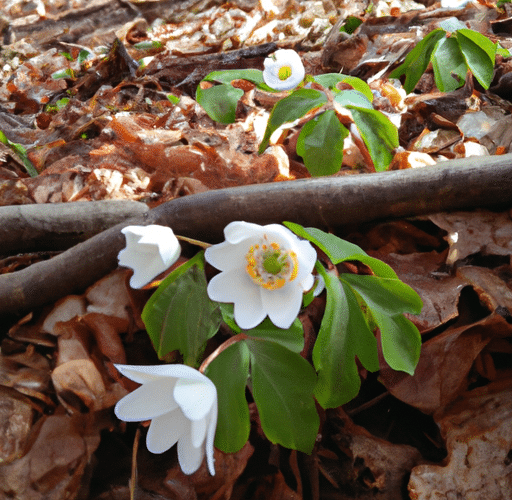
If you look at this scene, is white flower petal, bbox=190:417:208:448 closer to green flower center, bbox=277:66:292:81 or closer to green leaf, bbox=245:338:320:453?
green leaf, bbox=245:338:320:453

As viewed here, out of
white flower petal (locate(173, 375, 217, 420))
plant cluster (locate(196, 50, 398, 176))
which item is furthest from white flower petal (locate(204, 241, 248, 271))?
plant cluster (locate(196, 50, 398, 176))

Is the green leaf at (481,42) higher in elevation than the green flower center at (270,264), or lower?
higher

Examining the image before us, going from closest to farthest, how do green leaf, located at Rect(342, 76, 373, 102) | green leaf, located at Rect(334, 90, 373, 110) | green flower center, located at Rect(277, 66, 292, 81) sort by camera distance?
green leaf, located at Rect(334, 90, 373, 110) → green leaf, located at Rect(342, 76, 373, 102) → green flower center, located at Rect(277, 66, 292, 81)

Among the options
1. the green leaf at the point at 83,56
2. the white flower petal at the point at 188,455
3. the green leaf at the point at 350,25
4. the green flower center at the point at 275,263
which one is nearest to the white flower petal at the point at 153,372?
the white flower petal at the point at 188,455

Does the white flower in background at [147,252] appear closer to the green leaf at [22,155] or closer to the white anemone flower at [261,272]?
the white anemone flower at [261,272]

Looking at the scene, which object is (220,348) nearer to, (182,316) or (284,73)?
(182,316)

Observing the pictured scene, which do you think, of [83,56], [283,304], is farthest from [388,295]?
[83,56]
